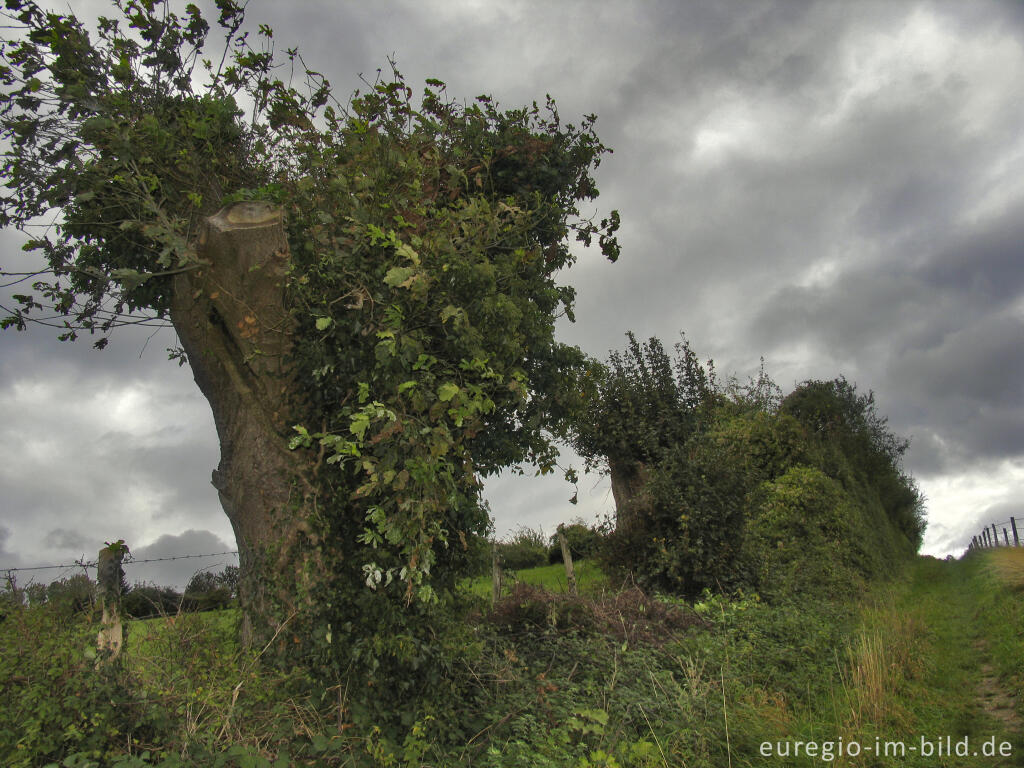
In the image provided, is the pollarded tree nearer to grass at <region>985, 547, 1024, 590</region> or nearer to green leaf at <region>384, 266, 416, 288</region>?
green leaf at <region>384, 266, 416, 288</region>

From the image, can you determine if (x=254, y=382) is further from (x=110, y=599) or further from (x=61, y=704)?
(x=61, y=704)

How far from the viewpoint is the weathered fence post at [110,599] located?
18.0 feet

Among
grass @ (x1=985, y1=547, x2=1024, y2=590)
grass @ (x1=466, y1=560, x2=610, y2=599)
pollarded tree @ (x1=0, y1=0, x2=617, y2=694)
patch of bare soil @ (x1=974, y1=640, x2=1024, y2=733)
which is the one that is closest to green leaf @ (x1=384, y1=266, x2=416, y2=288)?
pollarded tree @ (x1=0, y1=0, x2=617, y2=694)

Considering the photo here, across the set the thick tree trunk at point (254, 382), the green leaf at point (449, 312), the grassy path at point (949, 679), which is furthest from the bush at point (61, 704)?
the grassy path at point (949, 679)

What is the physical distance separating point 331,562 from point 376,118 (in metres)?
5.53

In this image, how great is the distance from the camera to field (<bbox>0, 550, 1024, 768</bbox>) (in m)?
4.91

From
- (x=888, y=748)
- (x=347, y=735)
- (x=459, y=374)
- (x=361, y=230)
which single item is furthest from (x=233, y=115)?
(x=888, y=748)

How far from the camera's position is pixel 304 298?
7223mm

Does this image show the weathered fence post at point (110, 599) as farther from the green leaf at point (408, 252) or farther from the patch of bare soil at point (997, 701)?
the patch of bare soil at point (997, 701)

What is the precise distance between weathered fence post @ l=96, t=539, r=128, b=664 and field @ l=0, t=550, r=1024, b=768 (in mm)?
160

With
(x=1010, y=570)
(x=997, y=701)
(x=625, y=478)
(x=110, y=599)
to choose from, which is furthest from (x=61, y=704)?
(x=1010, y=570)

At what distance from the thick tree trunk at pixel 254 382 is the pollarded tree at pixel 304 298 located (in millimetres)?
25

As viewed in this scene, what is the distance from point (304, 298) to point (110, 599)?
3406 mm

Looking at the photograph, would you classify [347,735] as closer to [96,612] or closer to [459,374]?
[96,612]
